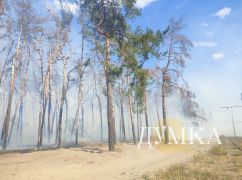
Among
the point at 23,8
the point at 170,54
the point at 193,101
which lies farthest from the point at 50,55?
the point at 193,101

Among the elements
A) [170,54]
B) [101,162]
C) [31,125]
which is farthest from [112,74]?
[31,125]

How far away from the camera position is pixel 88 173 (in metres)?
11.2

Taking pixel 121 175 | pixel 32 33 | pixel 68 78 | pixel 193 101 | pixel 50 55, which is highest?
pixel 32 33

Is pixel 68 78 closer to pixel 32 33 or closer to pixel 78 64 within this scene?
pixel 78 64

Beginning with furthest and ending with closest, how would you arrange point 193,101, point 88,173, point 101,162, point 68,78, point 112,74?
point 193,101, point 68,78, point 112,74, point 101,162, point 88,173

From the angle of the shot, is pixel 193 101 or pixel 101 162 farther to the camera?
pixel 193 101

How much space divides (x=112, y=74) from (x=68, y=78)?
1057cm

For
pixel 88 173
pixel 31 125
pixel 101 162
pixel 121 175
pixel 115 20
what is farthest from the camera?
pixel 31 125

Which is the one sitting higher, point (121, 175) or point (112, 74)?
point (112, 74)

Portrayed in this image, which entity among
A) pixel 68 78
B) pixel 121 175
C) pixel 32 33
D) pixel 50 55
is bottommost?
pixel 121 175

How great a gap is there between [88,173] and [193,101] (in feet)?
70.0

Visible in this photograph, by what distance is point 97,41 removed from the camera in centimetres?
2181

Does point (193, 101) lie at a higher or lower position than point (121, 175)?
higher

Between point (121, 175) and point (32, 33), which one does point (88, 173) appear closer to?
point (121, 175)
